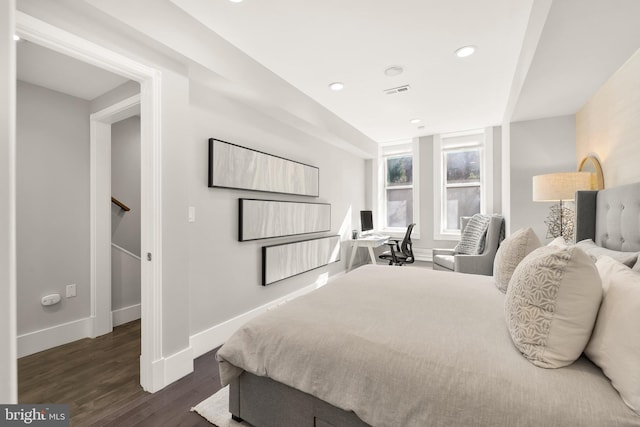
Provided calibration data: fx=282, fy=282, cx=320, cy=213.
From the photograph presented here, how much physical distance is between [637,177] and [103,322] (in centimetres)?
455

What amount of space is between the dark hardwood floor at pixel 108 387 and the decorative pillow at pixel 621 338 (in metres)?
1.82

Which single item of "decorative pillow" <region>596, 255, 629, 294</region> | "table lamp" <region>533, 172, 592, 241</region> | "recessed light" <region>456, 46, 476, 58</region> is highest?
"recessed light" <region>456, 46, 476, 58</region>

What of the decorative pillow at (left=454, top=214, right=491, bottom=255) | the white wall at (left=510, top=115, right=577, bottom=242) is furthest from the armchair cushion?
the white wall at (left=510, top=115, right=577, bottom=242)

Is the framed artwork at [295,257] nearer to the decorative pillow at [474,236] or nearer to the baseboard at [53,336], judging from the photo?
the baseboard at [53,336]

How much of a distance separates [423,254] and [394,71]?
11.7ft

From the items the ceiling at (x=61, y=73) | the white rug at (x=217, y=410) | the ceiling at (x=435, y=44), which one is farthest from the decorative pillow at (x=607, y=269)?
the ceiling at (x=61, y=73)

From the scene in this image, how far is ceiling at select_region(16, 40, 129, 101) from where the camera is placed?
6.67ft

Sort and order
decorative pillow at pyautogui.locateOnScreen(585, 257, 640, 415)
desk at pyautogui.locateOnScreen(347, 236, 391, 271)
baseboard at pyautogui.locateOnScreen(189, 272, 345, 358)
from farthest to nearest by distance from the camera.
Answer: desk at pyautogui.locateOnScreen(347, 236, 391, 271), baseboard at pyautogui.locateOnScreen(189, 272, 345, 358), decorative pillow at pyautogui.locateOnScreen(585, 257, 640, 415)

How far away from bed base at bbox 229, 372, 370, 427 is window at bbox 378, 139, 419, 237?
474 cm

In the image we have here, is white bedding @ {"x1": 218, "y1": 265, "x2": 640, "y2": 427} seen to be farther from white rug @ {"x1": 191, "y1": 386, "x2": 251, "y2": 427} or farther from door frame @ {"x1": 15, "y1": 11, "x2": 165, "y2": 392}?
door frame @ {"x1": 15, "y1": 11, "x2": 165, "y2": 392}

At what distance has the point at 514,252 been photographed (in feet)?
5.91

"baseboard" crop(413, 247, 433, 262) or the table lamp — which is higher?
the table lamp

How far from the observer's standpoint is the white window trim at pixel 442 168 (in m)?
4.73

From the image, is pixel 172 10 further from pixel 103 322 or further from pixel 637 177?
pixel 637 177
